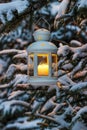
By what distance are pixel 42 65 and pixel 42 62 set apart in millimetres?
25

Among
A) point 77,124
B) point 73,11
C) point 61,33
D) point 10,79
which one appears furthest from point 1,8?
point 61,33

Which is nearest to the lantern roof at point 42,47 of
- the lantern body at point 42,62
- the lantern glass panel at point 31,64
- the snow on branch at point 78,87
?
the lantern body at point 42,62

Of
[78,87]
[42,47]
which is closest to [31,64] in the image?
[42,47]

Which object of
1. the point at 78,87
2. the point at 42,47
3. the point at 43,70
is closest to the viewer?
the point at 42,47

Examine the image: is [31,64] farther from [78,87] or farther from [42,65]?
[78,87]

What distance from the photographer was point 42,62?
3.62 meters

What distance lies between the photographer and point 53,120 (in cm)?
497

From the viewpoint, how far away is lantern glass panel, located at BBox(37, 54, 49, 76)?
11.7 feet

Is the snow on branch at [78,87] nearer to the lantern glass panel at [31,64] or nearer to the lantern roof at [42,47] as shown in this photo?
the lantern glass panel at [31,64]

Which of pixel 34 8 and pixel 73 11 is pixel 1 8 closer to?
pixel 34 8

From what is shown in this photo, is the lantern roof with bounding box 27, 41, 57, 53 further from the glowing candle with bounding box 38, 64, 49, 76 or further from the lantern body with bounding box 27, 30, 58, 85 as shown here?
the glowing candle with bounding box 38, 64, 49, 76

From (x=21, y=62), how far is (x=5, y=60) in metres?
1.54

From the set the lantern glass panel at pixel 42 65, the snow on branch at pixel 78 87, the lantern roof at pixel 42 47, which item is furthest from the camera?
the snow on branch at pixel 78 87

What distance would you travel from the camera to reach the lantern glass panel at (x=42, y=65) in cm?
356
